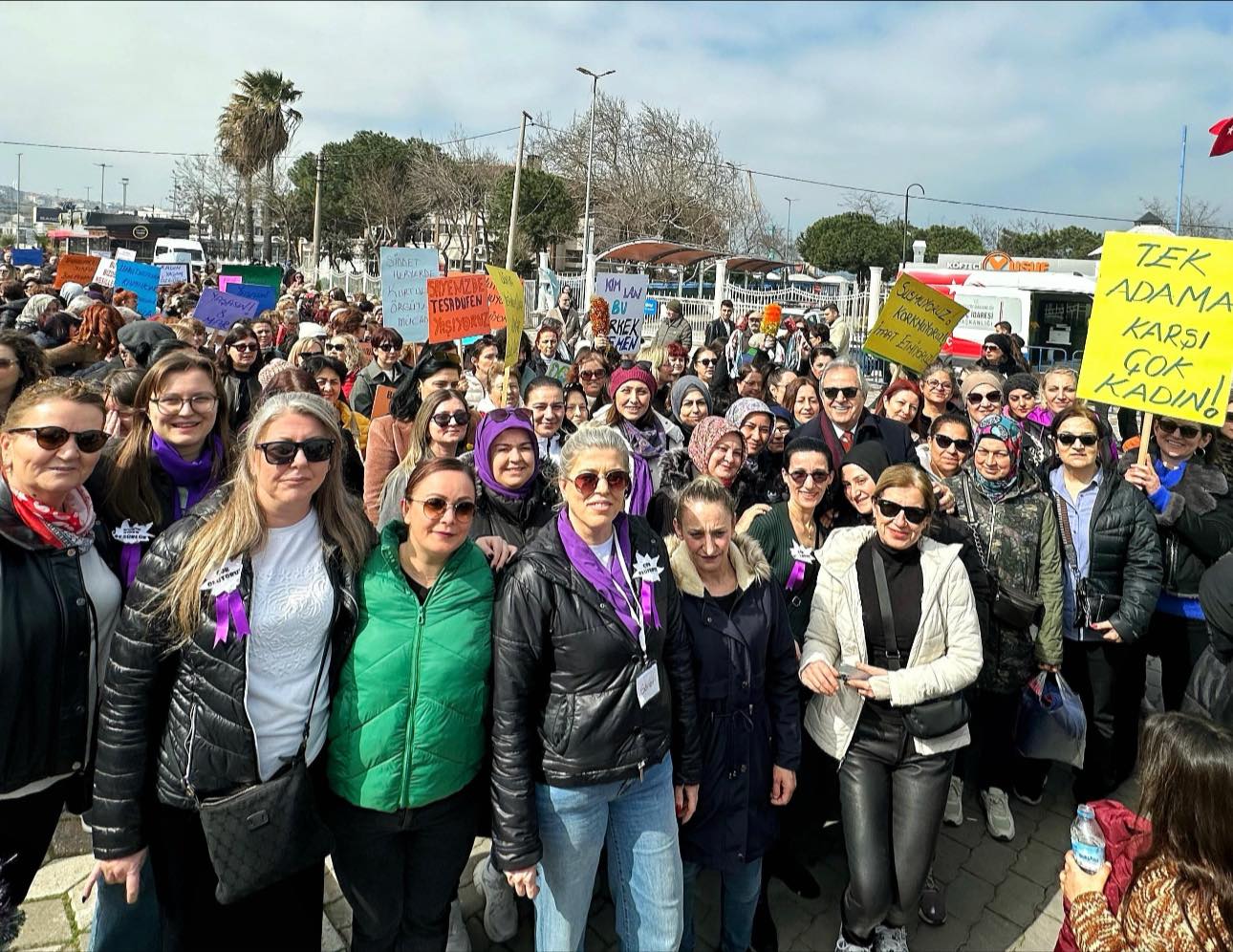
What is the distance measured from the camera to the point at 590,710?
95.2 inches

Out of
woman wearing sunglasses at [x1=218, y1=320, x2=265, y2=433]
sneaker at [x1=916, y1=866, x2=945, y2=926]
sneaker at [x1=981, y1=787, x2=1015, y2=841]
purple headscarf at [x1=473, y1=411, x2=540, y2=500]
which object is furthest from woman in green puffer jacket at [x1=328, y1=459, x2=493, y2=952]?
woman wearing sunglasses at [x1=218, y1=320, x2=265, y2=433]

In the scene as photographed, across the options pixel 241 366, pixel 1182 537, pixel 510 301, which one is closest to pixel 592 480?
pixel 1182 537

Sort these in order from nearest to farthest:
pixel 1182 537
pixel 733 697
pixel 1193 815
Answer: pixel 1193 815
pixel 733 697
pixel 1182 537

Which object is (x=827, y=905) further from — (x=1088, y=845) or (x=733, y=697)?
(x=1088, y=845)

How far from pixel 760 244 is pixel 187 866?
42878 mm

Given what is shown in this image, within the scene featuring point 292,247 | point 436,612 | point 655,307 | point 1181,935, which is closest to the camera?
point 1181,935

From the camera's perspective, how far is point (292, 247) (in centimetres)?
5059

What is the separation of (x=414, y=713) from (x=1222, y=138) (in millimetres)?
7163

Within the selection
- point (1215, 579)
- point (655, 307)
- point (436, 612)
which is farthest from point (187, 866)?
point (655, 307)

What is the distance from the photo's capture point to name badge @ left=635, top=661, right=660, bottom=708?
248 cm

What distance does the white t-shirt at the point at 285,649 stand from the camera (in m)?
2.23

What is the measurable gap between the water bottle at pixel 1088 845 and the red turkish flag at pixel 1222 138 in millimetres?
6091

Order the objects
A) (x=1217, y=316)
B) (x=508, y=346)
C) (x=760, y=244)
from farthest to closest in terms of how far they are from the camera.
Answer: (x=760, y=244), (x=508, y=346), (x=1217, y=316)

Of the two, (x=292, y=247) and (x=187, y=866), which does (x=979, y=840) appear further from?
(x=292, y=247)
